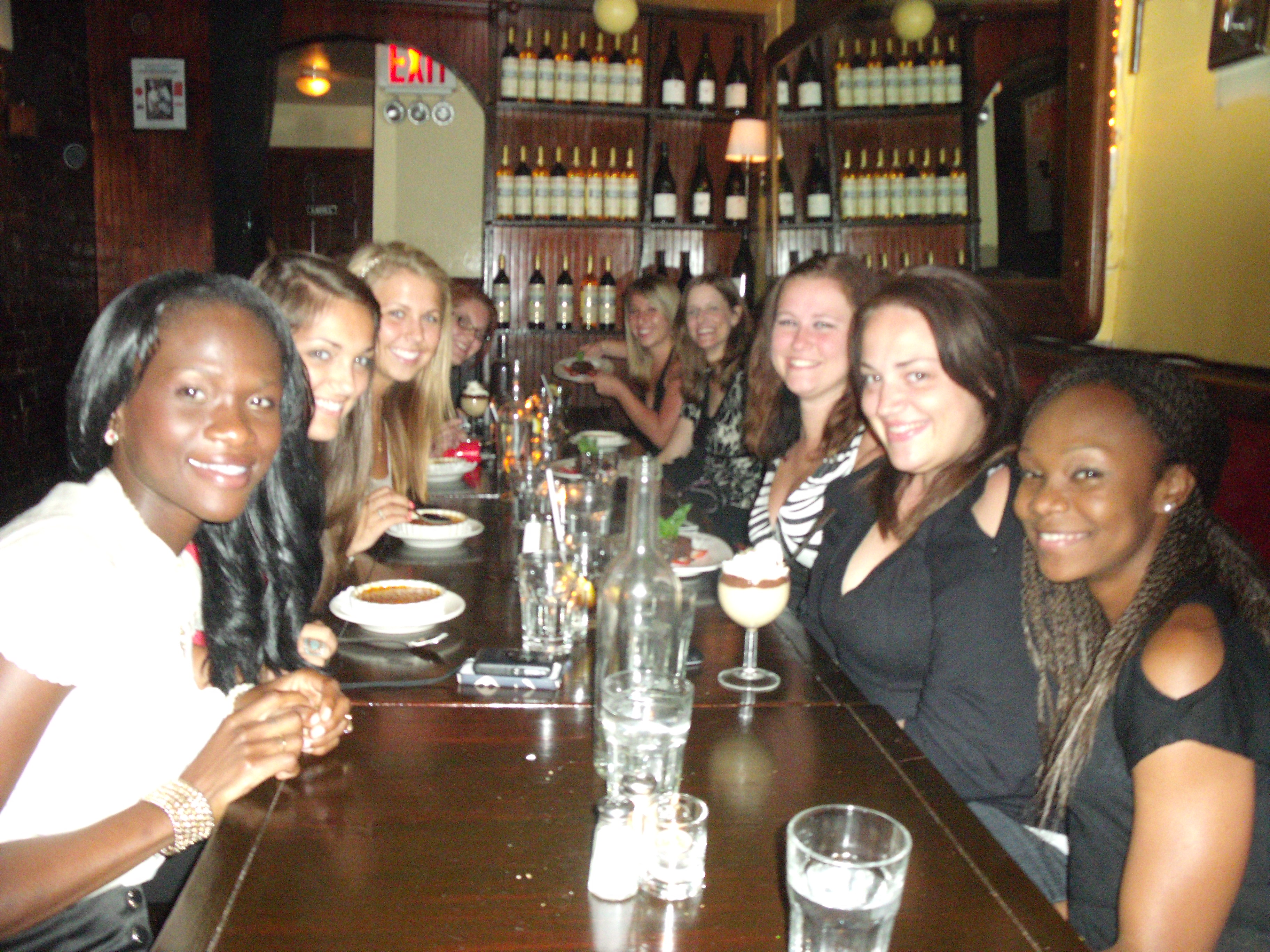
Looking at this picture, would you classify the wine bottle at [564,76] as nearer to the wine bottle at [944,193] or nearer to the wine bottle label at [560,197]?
the wine bottle label at [560,197]

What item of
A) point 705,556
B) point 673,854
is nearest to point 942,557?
point 705,556

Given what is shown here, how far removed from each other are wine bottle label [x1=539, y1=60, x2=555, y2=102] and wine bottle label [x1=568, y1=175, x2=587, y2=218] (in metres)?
0.48

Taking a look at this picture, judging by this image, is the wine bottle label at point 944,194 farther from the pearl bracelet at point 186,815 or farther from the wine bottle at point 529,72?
the pearl bracelet at point 186,815

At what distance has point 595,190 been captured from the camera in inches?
239

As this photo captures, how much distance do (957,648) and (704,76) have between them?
5.29m

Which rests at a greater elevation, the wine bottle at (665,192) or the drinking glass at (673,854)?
the wine bottle at (665,192)

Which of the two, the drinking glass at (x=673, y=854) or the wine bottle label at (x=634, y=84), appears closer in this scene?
the drinking glass at (x=673, y=854)

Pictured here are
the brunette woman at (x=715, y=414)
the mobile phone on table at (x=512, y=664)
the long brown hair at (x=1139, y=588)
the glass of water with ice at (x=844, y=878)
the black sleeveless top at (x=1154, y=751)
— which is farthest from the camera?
the brunette woman at (x=715, y=414)

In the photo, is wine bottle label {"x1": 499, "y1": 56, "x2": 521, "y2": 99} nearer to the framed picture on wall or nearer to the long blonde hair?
the long blonde hair

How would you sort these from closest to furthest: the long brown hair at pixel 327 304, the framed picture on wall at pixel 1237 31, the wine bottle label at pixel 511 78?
the framed picture on wall at pixel 1237 31 < the long brown hair at pixel 327 304 < the wine bottle label at pixel 511 78

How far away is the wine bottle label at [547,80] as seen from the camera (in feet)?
19.1

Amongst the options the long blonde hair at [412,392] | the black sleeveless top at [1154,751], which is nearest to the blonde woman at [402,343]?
A: the long blonde hair at [412,392]

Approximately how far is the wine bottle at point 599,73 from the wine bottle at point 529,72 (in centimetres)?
32

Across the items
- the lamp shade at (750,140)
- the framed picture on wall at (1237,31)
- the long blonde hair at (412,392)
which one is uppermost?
the lamp shade at (750,140)
